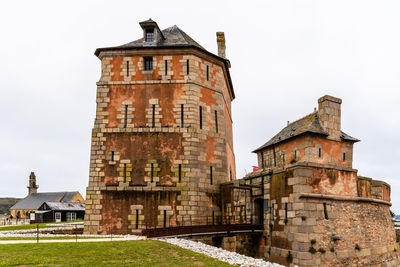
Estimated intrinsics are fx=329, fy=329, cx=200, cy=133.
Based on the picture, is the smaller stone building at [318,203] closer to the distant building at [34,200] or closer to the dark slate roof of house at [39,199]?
the distant building at [34,200]

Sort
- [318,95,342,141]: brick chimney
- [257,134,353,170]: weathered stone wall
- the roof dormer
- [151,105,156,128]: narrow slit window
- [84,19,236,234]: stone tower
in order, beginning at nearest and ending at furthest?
→ [257,134,353,170]: weathered stone wall, [318,95,342,141]: brick chimney, [84,19,236,234]: stone tower, [151,105,156,128]: narrow slit window, the roof dormer

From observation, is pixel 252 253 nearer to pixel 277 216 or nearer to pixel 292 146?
pixel 277 216

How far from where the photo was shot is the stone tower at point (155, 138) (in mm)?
21234

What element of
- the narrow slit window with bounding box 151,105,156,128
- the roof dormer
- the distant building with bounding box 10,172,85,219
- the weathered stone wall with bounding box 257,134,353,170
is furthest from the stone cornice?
the distant building with bounding box 10,172,85,219

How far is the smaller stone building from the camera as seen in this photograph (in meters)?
15.9

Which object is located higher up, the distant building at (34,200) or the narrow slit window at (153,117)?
the narrow slit window at (153,117)

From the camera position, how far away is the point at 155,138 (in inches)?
881

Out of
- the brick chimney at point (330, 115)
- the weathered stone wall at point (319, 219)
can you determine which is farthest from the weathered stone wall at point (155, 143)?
the brick chimney at point (330, 115)

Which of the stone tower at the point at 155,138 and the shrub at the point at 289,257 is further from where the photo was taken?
the stone tower at the point at 155,138

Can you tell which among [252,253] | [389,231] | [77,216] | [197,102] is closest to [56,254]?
[252,253]

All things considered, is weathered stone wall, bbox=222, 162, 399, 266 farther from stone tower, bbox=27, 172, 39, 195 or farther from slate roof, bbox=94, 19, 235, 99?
stone tower, bbox=27, 172, 39, 195

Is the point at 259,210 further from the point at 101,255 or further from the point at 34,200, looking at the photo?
the point at 34,200

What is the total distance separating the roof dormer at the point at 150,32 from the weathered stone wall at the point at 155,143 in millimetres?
1459

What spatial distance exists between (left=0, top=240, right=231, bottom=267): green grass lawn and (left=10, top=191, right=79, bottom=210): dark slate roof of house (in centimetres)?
5911
